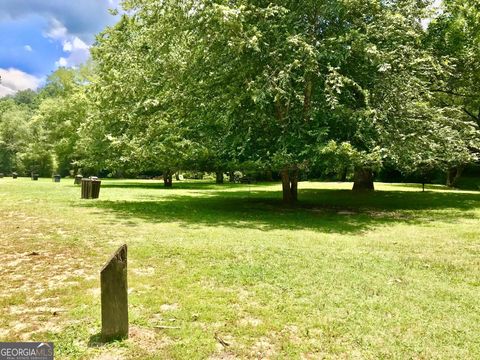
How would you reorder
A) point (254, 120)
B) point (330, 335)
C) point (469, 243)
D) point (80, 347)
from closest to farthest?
1. point (80, 347)
2. point (330, 335)
3. point (469, 243)
4. point (254, 120)

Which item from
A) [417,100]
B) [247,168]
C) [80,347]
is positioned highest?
[417,100]

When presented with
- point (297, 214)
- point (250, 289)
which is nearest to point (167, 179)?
point (297, 214)

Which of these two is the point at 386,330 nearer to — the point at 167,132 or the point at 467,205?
the point at 167,132

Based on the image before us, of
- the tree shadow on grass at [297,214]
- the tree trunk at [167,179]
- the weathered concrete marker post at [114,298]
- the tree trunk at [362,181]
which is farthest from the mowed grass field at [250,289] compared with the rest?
the tree trunk at [167,179]

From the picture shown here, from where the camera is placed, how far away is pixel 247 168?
14.4 metres

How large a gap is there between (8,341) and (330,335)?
11.5 feet

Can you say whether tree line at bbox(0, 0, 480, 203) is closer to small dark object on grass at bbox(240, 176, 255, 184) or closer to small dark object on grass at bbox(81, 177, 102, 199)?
small dark object on grass at bbox(81, 177, 102, 199)

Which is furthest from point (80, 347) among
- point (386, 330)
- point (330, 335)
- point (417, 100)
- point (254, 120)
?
point (417, 100)

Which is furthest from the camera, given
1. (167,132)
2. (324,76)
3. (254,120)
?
(167,132)

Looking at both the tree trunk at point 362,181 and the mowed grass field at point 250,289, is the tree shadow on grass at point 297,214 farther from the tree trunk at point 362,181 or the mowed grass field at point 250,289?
the tree trunk at point 362,181
